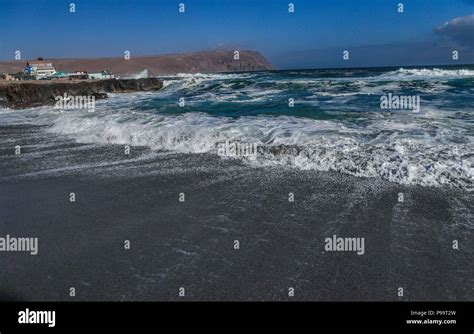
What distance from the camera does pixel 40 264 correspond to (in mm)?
4148

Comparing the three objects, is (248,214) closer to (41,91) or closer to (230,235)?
(230,235)

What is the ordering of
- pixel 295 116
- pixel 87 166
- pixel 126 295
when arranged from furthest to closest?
pixel 295 116
pixel 87 166
pixel 126 295

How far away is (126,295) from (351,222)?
3.01 m

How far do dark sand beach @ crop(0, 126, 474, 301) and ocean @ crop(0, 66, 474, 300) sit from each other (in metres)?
0.02

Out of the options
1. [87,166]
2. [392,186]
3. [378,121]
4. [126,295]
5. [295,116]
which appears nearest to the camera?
[126,295]

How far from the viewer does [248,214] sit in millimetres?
5371

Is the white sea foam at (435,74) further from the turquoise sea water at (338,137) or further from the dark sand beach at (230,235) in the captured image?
the dark sand beach at (230,235)

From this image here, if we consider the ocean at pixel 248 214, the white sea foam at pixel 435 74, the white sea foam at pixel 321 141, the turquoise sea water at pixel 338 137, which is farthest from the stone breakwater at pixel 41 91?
the white sea foam at pixel 435 74

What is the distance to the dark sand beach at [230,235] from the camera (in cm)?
363

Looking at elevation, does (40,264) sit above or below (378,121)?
below

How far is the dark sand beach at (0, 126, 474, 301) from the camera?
363cm

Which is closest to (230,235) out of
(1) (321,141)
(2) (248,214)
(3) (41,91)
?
(2) (248,214)
